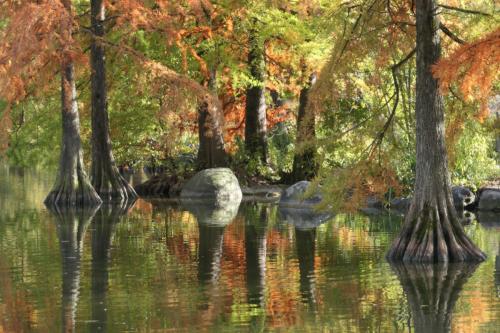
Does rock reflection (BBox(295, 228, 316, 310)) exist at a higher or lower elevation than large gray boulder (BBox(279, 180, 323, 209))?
lower

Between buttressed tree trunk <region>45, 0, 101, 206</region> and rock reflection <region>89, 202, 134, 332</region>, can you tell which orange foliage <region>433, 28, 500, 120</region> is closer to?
rock reflection <region>89, 202, 134, 332</region>

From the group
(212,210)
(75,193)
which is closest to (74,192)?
(75,193)

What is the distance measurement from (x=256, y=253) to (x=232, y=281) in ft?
10.7

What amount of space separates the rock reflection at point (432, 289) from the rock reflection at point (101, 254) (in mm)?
3308

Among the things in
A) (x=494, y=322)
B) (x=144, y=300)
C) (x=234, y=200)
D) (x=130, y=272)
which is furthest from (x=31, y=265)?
(x=234, y=200)

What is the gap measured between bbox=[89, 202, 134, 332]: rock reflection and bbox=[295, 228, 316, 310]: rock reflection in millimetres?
2346

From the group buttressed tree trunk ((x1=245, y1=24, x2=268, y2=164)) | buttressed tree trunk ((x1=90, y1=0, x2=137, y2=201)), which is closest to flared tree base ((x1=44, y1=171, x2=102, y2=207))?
buttressed tree trunk ((x1=90, y1=0, x2=137, y2=201))

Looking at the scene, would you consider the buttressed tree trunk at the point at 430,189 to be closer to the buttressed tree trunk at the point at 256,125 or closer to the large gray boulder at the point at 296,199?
the large gray boulder at the point at 296,199

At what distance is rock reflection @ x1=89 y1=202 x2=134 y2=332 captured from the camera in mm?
12102

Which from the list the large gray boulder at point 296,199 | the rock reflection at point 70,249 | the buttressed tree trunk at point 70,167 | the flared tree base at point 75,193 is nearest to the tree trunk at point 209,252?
the rock reflection at point 70,249

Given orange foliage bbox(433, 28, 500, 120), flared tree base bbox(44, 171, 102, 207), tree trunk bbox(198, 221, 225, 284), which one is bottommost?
tree trunk bbox(198, 221, 225, 284)

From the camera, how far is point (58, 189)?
2977 centimetres

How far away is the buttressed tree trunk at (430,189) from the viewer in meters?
15.9

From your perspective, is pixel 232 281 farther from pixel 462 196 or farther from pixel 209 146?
pixel 209 146
